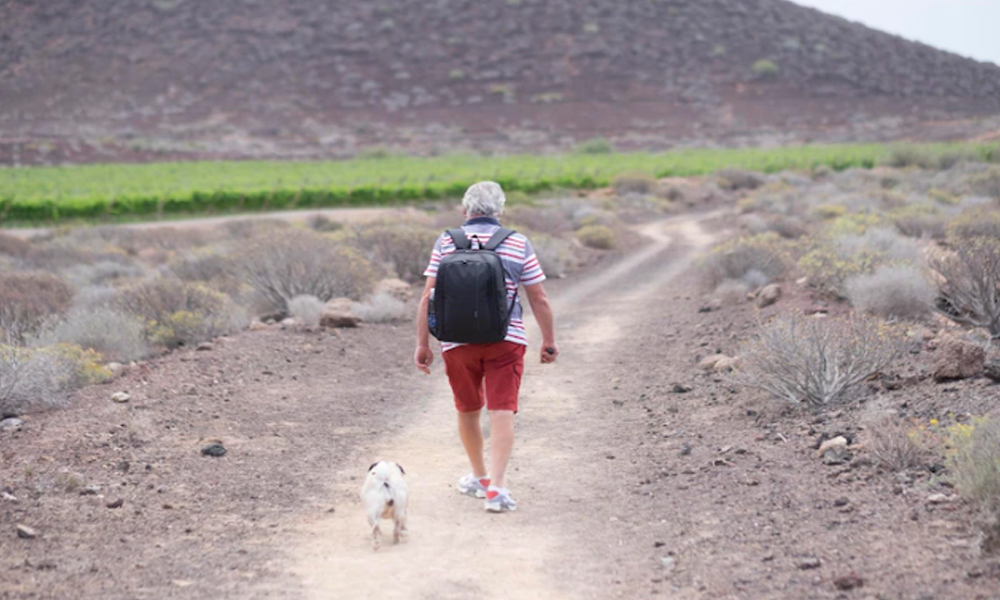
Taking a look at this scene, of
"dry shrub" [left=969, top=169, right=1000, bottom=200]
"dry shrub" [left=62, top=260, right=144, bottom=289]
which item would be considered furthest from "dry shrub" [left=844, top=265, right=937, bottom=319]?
"dry shrub" [left=969, top=169, right=1000, bottom=200]

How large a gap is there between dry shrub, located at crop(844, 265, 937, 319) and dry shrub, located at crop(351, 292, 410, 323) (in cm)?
618

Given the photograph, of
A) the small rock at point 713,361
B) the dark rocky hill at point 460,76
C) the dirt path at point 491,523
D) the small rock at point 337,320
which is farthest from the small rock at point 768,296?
the dark rocky hill at point 460,76

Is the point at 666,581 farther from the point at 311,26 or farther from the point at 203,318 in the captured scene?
the point at 311,26

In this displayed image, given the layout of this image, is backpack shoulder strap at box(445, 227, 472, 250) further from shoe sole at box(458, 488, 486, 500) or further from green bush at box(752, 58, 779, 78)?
green bush at box(752, 58, 779, 78)

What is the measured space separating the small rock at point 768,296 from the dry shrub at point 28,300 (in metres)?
8.72

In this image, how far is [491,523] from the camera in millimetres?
6152

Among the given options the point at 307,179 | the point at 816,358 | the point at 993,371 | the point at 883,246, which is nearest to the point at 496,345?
the point at 816,358

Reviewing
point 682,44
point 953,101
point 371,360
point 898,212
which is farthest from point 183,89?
point 371,360

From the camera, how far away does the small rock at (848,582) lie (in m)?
4.70

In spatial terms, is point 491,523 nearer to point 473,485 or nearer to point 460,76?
point 473,485

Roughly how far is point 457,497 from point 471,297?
59.2 inches

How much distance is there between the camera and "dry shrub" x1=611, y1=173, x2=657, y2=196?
143 feet

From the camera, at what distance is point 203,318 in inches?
496

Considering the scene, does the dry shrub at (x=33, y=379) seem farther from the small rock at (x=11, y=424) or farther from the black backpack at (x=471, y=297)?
the black backpack at (x=471, y=297)
